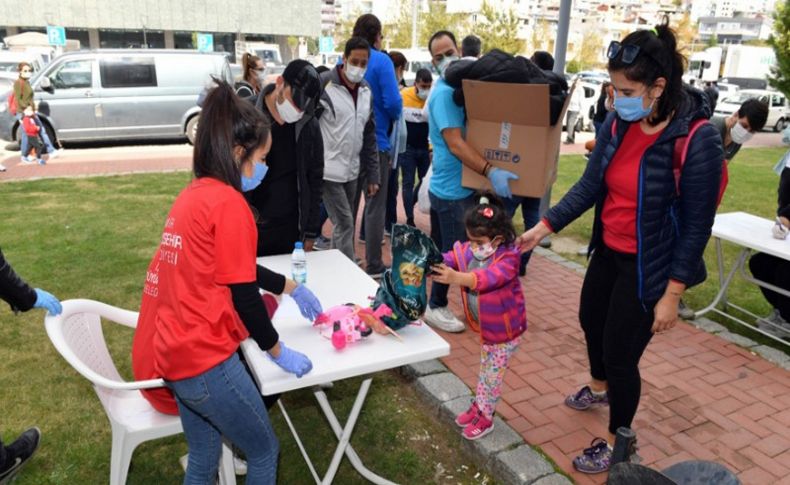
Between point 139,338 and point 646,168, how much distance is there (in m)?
1.98

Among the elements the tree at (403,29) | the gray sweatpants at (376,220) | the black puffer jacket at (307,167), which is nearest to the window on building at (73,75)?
the gray sweatpants at (376,220)

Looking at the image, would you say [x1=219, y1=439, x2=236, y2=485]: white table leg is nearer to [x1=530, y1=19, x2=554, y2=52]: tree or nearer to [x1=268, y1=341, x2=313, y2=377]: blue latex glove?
[x1=268, y1=341, x2=313, y2=377]: blue latex glove

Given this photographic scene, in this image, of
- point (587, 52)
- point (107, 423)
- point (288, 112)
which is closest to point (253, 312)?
point (288, 112)

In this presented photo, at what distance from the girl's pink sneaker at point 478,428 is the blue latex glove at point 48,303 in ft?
6.24

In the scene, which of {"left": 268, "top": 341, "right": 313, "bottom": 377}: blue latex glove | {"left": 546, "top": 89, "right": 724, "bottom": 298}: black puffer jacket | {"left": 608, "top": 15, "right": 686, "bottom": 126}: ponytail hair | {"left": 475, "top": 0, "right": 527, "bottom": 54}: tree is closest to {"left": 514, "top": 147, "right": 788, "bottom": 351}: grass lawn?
{"left": 546, "top": 89, "right": 724, "bottom": 298}: black puffer jacket

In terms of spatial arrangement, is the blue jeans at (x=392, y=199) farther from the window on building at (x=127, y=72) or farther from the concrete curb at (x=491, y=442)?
the window on building at (x=127, y=72)

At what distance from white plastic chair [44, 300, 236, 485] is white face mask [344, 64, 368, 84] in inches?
93.7

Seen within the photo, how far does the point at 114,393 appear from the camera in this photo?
230 cm

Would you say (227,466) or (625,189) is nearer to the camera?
(227,466)

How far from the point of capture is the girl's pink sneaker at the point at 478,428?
290 cm

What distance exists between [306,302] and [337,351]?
0.87ft

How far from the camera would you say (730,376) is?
3680 millimetres

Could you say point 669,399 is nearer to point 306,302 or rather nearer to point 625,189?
point 625,189

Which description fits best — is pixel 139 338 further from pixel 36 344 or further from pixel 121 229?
pixel 121 229
